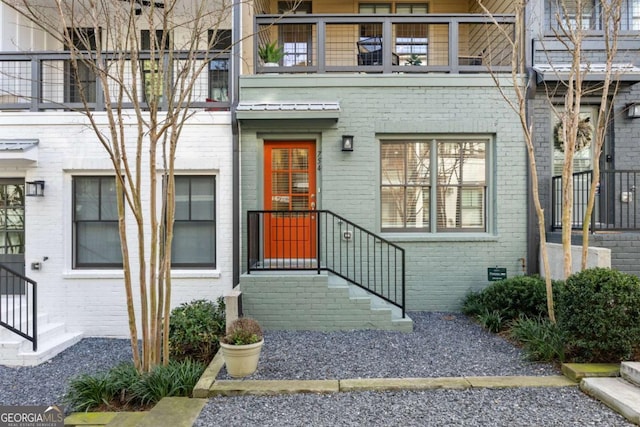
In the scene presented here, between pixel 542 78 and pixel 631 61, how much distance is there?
188 cm

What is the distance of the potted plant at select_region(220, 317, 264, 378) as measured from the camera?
13.3ft

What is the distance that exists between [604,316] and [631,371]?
544 millimetres

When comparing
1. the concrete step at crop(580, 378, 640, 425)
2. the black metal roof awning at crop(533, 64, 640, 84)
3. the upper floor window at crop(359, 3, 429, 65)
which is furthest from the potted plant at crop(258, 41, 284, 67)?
the concrete step at crop(580, 378, 640, 425)

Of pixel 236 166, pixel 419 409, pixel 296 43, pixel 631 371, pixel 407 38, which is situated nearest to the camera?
pixel 419 409

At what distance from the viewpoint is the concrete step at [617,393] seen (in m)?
3.31

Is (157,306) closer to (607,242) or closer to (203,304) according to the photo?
(203,304)

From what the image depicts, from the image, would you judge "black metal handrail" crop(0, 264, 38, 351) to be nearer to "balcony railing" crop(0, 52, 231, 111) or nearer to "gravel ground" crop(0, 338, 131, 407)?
"gravel ground" crop(0, 338, 131, 407)

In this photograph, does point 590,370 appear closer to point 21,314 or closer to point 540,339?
point 540,339

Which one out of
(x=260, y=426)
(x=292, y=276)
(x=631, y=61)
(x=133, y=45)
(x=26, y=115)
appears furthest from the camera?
(x=631, y=61)

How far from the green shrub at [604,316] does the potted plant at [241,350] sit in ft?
11.4

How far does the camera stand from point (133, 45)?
4.01 meters

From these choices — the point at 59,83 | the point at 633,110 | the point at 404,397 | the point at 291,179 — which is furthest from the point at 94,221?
the point at 633,110

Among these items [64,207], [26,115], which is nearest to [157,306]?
[64,207]

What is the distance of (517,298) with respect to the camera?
5762 millimetres
